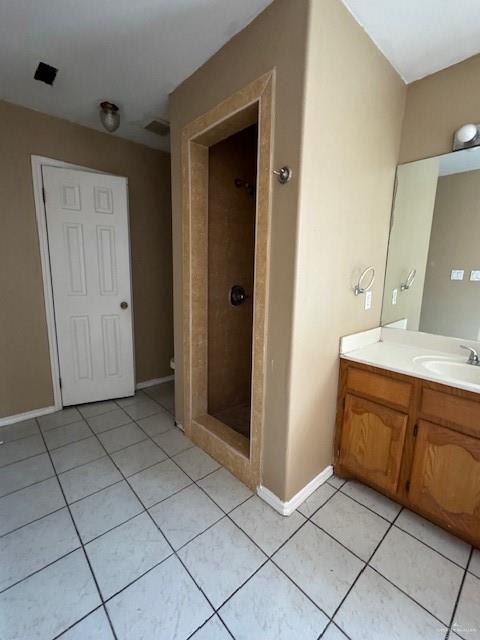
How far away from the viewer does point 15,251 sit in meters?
2.20

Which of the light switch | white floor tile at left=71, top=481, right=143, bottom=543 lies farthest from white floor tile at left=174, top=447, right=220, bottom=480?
the light switch

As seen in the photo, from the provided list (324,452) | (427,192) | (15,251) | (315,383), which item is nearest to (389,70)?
(427,192)

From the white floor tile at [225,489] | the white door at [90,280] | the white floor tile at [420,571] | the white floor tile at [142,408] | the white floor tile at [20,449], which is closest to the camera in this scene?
the white floor tile at [420,571]

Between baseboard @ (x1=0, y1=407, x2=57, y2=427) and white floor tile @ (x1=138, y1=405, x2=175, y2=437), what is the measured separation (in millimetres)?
847

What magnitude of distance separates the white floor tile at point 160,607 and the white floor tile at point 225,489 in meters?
0.40

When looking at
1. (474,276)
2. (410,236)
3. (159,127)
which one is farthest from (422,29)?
(159,127)

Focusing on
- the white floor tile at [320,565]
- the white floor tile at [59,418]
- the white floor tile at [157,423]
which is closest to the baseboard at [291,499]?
the white floor tile at [320,565]

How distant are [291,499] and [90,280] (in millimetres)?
2304

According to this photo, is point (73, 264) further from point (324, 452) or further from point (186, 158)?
point (324, 452)

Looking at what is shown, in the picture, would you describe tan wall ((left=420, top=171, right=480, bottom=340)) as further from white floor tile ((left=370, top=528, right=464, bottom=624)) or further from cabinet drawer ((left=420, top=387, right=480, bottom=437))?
white floor tile ((left=370, top=528, right=464, bottom=624))

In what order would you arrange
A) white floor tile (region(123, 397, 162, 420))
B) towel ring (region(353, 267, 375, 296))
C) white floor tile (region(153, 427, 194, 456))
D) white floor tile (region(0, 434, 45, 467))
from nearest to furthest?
towel ring (region(353, 267, 375, 296)) < white floor tile (region(0, 434, 45, 467)) < white floor tile (region(153, 427, 194, 456)) < white floor tile (region(123, 397, 162, 420))

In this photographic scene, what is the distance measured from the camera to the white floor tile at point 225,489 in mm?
1557

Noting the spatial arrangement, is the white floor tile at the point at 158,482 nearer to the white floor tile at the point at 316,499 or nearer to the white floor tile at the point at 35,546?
the white floor tile at the point at 35,546

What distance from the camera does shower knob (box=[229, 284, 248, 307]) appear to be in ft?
7.58
